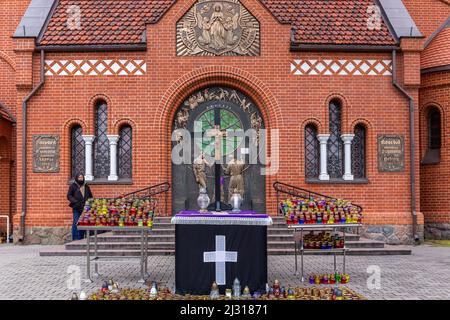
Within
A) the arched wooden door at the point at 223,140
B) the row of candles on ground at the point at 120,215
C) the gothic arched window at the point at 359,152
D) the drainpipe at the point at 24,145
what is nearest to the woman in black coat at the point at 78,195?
the drainpipe at the point at 24,145

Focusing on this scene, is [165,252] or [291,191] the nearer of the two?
[165,252]

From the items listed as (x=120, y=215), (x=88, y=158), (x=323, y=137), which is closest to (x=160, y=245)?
(x=120, y=215)

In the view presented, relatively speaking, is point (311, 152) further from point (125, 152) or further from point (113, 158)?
point (113, 158)

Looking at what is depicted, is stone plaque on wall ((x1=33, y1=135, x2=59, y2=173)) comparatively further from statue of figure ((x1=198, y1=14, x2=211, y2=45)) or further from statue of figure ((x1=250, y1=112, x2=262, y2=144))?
statue of figure ((x1=250, y1=112, x2=262, y2=144))

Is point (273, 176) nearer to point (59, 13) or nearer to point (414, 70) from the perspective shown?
point (414, 70)

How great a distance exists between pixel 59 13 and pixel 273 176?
28.0 ft

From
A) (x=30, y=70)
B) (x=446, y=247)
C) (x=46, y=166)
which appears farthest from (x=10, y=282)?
(x=446, y=247)

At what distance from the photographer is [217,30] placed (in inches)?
660

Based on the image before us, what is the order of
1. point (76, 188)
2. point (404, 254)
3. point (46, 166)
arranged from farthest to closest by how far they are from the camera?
1. point (46, 166)
2. point (76, 188)
3. point (404, 254)

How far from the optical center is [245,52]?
55.3ft

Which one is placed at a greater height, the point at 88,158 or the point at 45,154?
the point at 45,154

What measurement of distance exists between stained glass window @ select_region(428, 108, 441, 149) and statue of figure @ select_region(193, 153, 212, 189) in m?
7.55

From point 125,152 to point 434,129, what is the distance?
33.3 feet

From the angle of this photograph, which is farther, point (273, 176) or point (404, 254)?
point (273, 176)
